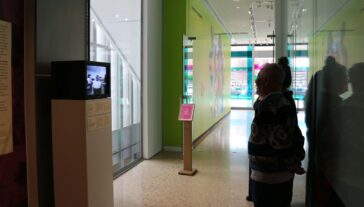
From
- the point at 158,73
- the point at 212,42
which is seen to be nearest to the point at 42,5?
the point at 158,73

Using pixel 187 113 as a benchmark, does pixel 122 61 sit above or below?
above

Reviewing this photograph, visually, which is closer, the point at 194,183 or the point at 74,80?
the point at 74,80

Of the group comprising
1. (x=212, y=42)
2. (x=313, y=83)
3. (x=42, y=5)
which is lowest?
(x=313, y=83)

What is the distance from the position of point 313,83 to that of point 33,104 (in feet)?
8.99

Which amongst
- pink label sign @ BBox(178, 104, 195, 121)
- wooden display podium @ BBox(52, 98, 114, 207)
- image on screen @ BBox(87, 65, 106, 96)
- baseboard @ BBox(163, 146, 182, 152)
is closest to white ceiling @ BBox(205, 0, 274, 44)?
baseboard @ BBox(163, 146, 182, 152)

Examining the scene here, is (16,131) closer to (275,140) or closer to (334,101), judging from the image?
(275,140)

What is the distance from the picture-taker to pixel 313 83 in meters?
3.24

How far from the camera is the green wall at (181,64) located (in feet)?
24.2

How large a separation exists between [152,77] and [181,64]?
2.57 feet

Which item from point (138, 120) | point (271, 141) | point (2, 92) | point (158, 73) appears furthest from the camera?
point (158, 73)

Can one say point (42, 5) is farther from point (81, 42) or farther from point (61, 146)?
point (61, 146)

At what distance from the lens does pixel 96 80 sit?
3.44 m

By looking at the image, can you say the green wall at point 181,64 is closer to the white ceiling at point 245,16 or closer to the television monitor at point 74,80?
the white ceiling at point 245,16

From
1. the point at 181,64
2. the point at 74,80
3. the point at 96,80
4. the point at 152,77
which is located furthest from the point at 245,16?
the point at 74,80
